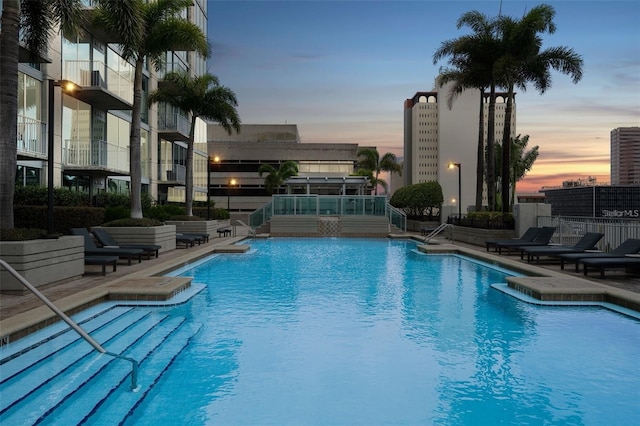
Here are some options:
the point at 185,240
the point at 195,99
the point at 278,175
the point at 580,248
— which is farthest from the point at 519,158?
the point at 185,240

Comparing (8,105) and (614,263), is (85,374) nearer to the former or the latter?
(8,105)

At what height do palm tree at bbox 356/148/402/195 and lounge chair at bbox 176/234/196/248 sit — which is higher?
palm tree at bbox 356/148/402/195

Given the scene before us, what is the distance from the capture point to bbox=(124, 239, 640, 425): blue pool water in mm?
5250

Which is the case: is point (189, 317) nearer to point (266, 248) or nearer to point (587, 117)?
point (266, 248)

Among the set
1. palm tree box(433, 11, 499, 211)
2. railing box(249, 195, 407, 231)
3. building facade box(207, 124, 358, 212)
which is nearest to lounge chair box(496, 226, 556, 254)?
palm tree box(433, 11, 499, 211)

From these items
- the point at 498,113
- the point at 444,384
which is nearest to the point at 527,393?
the point at 444,384

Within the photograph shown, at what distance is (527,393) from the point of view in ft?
18.9

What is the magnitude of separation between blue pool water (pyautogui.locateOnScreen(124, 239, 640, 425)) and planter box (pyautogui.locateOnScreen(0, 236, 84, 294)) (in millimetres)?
2957

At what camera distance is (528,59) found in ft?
90.0

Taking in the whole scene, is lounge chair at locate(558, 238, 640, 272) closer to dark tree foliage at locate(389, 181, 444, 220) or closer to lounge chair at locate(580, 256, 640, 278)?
lounge chair at locate(580, 256, 640, 278)

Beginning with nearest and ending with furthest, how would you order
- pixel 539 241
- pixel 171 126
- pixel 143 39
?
pixel 539 241, pixel 143 39, pixel 171 126

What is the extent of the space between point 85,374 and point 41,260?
17.5 ft

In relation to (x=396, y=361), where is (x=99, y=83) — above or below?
above

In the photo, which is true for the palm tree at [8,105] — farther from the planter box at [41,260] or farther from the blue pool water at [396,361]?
the blue pool water at [396,361]
